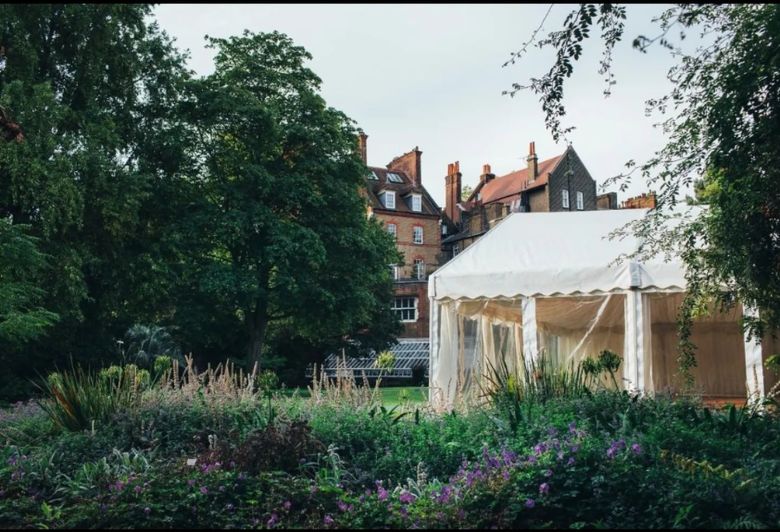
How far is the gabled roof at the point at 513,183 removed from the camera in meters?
43.7

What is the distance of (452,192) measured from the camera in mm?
49156

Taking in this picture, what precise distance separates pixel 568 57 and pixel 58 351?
1714 cm

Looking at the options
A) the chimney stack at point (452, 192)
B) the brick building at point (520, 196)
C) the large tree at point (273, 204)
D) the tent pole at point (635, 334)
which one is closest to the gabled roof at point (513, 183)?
the brick building at point (520, 196)

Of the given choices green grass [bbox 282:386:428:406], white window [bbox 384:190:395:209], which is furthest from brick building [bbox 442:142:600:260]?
green grass [bbox 282:386:428:406]

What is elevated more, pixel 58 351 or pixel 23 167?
pixel 23 167

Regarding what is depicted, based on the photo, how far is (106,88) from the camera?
19516 millimetres

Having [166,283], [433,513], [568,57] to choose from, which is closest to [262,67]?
[166,283]

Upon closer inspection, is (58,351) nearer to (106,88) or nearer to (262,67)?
(106,88)

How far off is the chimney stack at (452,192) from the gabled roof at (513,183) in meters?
1.86

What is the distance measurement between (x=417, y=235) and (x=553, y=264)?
118 ft

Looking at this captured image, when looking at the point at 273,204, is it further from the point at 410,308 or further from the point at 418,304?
the point at 410,308

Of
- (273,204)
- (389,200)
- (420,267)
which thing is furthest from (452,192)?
(273,204)

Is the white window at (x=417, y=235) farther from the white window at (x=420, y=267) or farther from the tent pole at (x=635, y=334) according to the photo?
the tent pole at (x=635, y=334)

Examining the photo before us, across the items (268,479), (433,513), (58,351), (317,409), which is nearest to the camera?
(433,513)
